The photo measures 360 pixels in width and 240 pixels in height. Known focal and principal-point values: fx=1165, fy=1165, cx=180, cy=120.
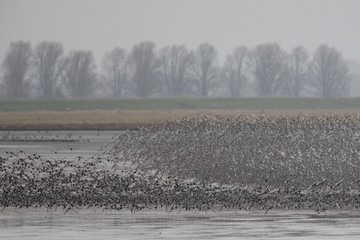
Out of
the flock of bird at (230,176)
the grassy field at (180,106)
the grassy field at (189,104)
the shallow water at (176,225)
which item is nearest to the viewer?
the shallow water at (176,225)

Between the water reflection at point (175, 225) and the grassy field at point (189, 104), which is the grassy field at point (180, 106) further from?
the water reflection at point (175, 225)

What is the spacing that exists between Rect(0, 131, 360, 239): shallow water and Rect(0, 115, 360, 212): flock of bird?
2.94ft

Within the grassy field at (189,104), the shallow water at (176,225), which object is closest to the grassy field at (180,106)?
the grassy field at (189,104)

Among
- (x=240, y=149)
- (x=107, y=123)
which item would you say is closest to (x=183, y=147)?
(x=240, y=149)

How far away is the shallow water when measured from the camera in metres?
22.0

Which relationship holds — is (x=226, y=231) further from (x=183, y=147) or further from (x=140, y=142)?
(x=140, y=142)

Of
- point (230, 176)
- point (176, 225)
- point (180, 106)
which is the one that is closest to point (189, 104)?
point (180, 106)

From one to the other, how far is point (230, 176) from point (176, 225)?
24.9ft

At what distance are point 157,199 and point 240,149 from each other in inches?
169

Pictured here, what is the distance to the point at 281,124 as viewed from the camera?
1321 inches

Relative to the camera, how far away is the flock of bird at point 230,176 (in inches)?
1088

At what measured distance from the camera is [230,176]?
31266 mm

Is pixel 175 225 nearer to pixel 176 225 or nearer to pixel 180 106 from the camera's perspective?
pixel 176 225

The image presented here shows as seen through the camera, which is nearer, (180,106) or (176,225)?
(176,225)
